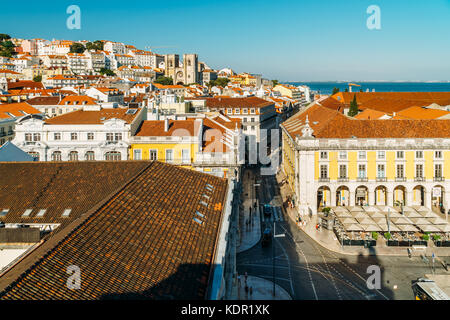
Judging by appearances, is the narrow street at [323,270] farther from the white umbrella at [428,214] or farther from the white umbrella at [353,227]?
the white umbrella at [428,214]

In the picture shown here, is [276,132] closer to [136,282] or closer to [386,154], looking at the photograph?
[386,154]

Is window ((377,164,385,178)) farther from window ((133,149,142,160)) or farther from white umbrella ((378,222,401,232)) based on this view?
window ((133,149,142,160))

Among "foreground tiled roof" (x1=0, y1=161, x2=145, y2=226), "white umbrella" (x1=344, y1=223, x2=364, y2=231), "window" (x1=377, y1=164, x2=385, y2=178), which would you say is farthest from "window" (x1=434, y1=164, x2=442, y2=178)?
"foreground tiled roof" (x1=0, y1=161, x2=145, y2=226)

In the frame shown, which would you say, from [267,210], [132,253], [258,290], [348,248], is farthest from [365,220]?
[132,253]

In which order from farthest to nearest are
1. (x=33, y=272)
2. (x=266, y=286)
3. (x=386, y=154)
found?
(x=386, y=154) → (x=266, y=286) → (x=33, y=272)

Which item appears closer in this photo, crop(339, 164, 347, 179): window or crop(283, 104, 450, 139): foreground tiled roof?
crop(339, 164, 347, 179): window

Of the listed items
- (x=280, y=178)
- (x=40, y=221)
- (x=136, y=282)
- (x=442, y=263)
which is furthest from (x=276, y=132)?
(x=136, y=282)

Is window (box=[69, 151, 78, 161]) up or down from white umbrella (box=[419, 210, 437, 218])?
up
